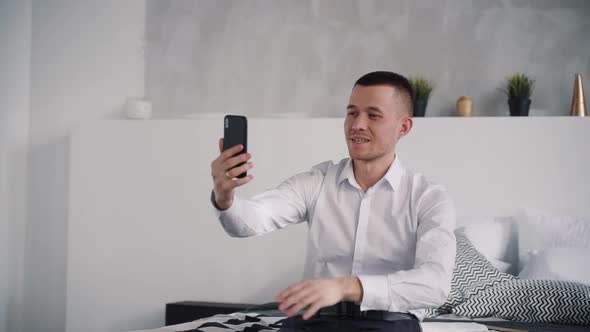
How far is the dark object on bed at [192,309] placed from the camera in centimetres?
353

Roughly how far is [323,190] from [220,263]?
6.10 feet

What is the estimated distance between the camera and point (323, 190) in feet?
6.83

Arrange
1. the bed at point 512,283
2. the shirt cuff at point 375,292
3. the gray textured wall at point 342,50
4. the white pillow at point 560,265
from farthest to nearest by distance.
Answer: the gray textured wall at point 342,50 < the white pillow at point 560,265 < the bed at point 512,283 < the shirt cuff at point 375,292

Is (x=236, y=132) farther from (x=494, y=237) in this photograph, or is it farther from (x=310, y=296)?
(x=494, y=237)

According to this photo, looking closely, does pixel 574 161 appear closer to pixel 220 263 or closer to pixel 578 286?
pixel 578 286

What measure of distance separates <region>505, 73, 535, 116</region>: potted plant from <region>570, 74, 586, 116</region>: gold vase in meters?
0.23

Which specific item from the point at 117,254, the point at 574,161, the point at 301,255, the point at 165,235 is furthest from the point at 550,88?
the point at 117,254

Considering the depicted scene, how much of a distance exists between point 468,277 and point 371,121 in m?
1.15

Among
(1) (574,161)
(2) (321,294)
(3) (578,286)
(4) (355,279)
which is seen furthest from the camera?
(1) (574,161)

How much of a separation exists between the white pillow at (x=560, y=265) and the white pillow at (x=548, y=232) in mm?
114

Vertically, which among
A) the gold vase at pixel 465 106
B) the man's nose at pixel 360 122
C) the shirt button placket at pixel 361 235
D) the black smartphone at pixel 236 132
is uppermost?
the gold vase at pixel 465 106

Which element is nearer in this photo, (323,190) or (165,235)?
(323,190)

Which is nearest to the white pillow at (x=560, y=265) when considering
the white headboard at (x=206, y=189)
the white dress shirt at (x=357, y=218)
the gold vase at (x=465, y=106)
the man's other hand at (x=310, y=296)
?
the white headboard at (x=206, y=189)

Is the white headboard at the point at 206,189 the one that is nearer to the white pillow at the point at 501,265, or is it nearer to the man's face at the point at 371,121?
the white pillow at the point at 501,265
